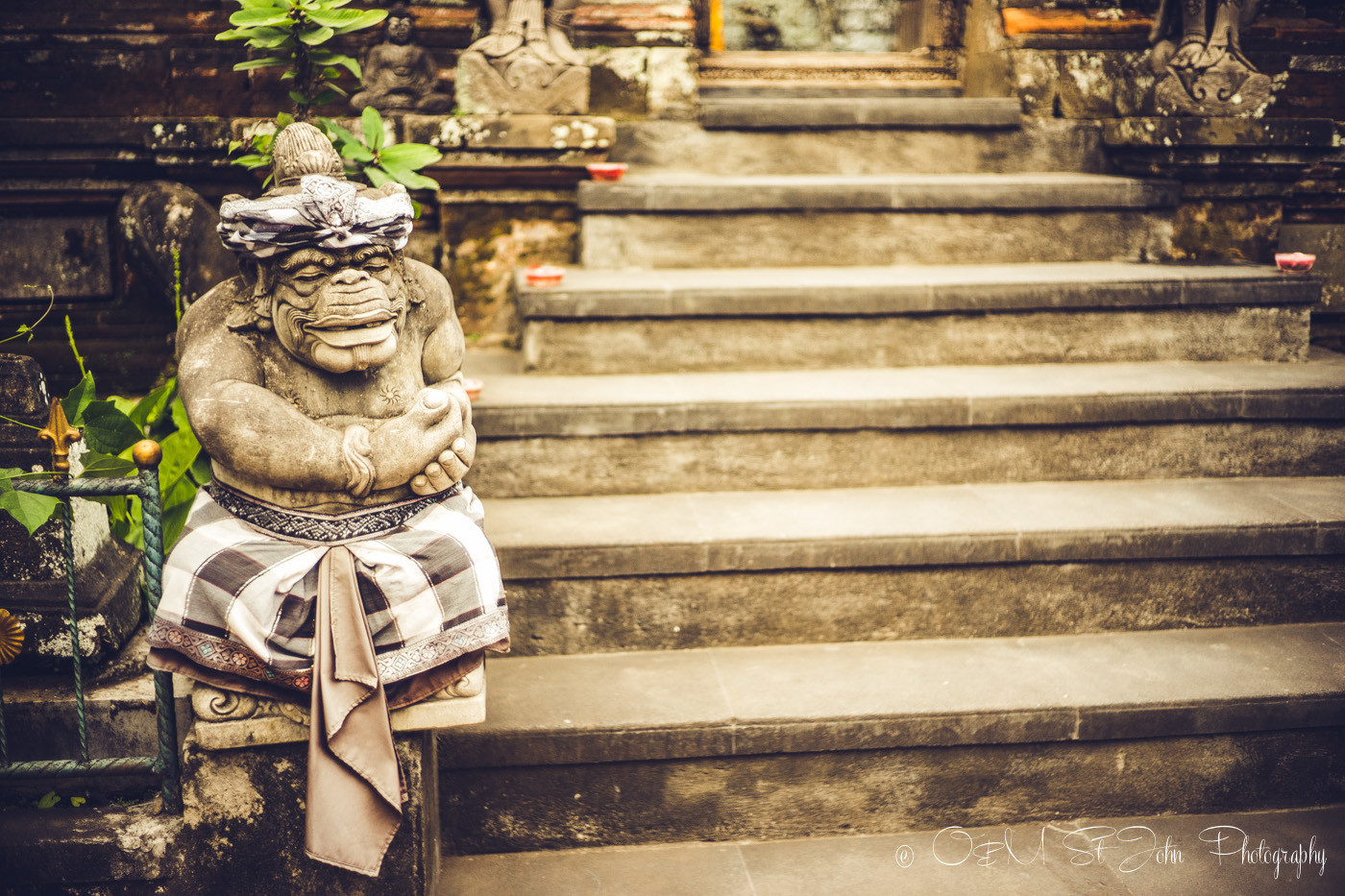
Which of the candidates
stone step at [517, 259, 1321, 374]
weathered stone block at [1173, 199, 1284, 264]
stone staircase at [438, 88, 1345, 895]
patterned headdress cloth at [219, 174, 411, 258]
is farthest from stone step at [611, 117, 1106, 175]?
patterned headdress cloth at [219, 174, 411, 258]

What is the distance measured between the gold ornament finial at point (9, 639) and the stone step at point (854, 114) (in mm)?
3292

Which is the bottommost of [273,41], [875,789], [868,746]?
[875,789]

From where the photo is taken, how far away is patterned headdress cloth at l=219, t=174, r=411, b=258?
1.94m

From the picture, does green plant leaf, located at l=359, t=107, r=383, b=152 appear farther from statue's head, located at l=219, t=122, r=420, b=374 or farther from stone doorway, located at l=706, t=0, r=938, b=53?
stone doorway, located at l=706, t=0, r=938, b=53

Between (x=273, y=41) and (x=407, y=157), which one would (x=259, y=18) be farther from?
(x=407, y=157)

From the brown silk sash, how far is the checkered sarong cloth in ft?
0.12

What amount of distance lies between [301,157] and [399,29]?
2.21 metres

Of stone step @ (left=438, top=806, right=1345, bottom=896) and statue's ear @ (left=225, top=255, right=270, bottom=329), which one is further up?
Result: statue's ear @ (left=225, top=255, right=270, bottom=329)

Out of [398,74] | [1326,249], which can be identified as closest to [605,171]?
[398,74]

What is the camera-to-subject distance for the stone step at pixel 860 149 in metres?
4.49

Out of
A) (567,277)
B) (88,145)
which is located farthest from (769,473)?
(88,145)

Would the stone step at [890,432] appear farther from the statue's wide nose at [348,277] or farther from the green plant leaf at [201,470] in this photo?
the statue's wide nose at [348,277]

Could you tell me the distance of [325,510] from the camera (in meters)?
2.07

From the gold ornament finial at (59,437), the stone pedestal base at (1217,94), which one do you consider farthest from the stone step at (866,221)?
the gold ornament finial at (59,437)
